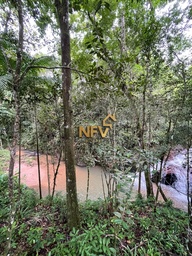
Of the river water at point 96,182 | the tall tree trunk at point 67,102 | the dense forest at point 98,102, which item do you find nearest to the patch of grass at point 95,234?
the dense forest at point 98,102

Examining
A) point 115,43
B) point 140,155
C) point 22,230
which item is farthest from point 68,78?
point 22,230

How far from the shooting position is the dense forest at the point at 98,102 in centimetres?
152

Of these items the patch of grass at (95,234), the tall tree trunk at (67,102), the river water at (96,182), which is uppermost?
the tall tree trunk at (67,102)

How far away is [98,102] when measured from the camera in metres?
2.62

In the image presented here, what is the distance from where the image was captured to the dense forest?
1.52 metres

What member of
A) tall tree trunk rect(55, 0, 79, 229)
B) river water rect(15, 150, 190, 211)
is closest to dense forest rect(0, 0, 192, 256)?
tall tree trunk rect(55, 0, 79, 229)

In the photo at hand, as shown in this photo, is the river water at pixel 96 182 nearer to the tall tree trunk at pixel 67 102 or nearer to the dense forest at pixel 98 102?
the dense forest at pixel 98 102

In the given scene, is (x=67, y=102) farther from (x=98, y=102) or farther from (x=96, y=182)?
(x=96, y=182)

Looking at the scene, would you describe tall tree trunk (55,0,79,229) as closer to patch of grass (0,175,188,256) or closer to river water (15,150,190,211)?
patch of grass (0,175,188,256)

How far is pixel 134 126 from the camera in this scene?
306cm

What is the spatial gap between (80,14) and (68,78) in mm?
1989

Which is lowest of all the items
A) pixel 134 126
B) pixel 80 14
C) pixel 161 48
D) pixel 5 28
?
pixel 134 126

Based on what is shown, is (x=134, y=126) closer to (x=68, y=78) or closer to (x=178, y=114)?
(x=178, y=114)

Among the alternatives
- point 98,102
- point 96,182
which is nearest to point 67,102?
point 98,102
